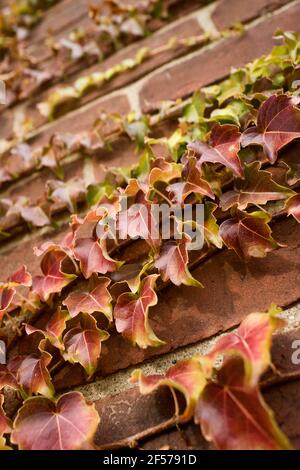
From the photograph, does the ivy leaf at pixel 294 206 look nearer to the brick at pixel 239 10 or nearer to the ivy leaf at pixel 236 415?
the ivy leaf at pixel 236 415

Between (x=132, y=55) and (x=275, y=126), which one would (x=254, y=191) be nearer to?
(x=275, y=126)

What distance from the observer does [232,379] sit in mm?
469

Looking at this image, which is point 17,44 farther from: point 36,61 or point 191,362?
point 191,362

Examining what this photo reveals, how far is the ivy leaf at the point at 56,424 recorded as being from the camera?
494 millimetres

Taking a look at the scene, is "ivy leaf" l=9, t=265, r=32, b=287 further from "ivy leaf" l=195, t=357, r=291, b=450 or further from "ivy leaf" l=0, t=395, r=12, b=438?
"ivy leaf" l=195, t=357, r=291, b=450

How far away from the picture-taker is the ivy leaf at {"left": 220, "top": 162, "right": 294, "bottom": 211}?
608 millimetres

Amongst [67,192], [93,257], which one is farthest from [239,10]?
[93,257]

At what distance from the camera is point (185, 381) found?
1.59 ft

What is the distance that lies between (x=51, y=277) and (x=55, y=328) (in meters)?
0.09

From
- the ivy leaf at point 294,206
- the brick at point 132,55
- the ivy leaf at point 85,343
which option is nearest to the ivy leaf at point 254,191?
the ivy leaf at point 294,206

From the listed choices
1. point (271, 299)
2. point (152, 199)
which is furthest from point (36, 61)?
point (271, 299)

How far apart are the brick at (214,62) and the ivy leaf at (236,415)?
24.9 inches

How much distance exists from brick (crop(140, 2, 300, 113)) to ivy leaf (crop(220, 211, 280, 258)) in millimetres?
410

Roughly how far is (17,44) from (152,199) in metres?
0.98
